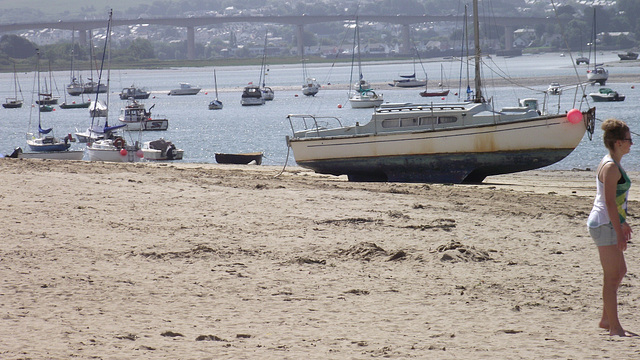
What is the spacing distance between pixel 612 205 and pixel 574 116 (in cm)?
1303

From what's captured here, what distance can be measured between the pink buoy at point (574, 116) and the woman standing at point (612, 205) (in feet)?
41.6

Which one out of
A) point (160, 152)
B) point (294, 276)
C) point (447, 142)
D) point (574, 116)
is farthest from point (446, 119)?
point (160, 152)

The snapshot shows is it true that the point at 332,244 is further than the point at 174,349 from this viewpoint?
Yes

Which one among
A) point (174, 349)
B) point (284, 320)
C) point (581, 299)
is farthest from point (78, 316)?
point (581, 299)

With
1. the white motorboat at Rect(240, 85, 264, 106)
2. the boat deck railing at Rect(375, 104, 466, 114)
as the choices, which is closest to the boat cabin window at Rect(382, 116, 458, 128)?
the boat deck railing at Rect(375, 104, 466, 114)

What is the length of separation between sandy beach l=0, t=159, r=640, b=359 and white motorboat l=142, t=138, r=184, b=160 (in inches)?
773

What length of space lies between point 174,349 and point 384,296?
102 inches

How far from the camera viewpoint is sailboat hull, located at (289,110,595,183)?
63.2ft

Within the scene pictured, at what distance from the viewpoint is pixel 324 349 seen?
6801 millimetres

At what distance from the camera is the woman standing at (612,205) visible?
21.3ft

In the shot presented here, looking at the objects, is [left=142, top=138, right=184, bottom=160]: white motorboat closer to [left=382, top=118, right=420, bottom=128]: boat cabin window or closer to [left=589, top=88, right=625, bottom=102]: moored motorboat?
[left=382, top=118, right=420, bottom=128]: boat cabin window

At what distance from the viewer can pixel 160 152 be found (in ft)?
115

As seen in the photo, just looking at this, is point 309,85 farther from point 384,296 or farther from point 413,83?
point 384,296

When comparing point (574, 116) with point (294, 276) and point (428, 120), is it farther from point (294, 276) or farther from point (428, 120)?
point (294, 276)
